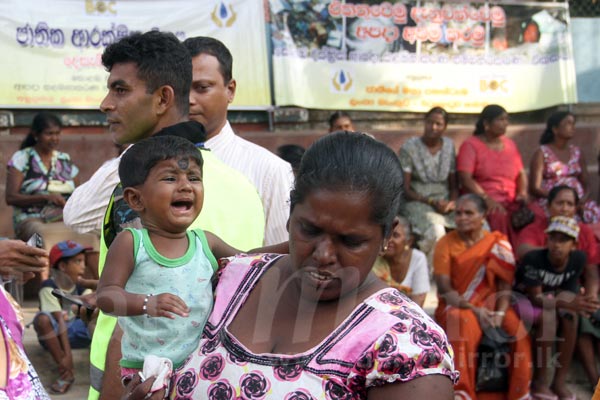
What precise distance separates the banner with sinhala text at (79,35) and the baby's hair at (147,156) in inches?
235

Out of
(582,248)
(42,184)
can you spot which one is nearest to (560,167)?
(582,248)

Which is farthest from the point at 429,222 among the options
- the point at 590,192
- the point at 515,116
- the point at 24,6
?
the point at 24,6

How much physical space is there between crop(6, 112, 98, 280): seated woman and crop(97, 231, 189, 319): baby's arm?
15.1 ft

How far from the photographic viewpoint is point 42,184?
24.8 ft

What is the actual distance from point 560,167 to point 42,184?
4.70 meters

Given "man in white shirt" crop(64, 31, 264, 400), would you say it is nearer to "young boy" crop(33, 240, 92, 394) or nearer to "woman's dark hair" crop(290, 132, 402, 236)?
"woman's dark hair" crop(290, 132, 402, 236)

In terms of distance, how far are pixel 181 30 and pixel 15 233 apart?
2620 mm

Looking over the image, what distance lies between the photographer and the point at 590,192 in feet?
29.9

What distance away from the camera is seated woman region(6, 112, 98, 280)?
7250 millimetres

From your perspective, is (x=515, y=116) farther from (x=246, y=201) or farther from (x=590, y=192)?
(x=246, y=201)

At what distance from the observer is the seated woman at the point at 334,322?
2.01 metres

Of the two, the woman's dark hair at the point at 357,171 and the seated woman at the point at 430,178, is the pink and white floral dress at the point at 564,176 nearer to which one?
the seated woman at the point at 430,178

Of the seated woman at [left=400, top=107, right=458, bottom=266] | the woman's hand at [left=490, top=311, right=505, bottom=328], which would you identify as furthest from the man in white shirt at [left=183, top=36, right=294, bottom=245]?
the seated woman at [left=400, top=107, right=458, bottom=266]

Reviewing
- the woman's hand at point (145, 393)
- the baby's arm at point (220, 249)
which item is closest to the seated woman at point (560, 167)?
the baby's arm at point (220, 249)
